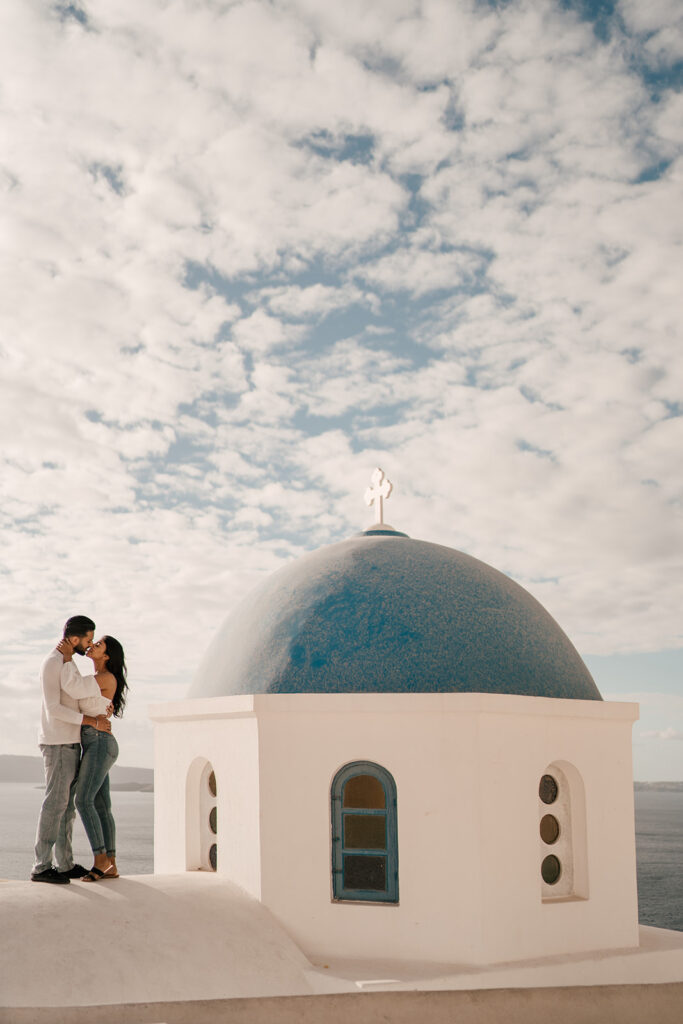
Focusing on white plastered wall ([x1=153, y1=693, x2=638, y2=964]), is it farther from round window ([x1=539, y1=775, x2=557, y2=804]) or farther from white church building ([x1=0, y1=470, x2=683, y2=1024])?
round window ([x1=539, y1=775, x2=557, y2=804])

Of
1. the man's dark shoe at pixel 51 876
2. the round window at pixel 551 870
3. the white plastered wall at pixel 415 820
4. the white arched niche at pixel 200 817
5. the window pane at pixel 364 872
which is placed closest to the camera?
the man's dark shoe at pixel 51 876

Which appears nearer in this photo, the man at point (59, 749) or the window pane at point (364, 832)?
the man at point (59, 749)

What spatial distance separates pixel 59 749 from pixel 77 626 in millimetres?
896

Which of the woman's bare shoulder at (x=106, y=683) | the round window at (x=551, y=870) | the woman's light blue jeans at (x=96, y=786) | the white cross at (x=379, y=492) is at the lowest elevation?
the round window at (x=551, y=870)

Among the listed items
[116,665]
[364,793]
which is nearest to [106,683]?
[116,665]

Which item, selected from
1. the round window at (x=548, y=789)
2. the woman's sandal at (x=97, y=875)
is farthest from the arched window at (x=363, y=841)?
the woman's sandal at (x=97, y=875)

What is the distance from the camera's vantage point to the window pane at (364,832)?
8547 mm

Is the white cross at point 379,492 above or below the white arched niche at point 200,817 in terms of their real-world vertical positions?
above

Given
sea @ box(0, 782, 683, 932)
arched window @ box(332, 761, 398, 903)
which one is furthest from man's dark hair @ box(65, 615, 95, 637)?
sea @ box(0, 782, 683, 932)

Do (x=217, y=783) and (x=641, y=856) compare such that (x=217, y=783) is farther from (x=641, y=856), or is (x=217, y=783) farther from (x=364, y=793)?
(x=641, y=856)

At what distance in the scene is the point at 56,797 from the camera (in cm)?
730

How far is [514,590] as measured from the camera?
32.8 ft

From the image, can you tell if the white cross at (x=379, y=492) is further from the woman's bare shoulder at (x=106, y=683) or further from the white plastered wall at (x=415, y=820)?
the woman's bare shoulder at (x=106, y=683)

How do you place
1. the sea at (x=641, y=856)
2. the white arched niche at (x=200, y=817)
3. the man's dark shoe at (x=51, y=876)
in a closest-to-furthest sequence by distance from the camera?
the man's dark shoe at (x=51, y=876), the white arched niche at (x=200, y=817), the sea at (x=641, y=856)
